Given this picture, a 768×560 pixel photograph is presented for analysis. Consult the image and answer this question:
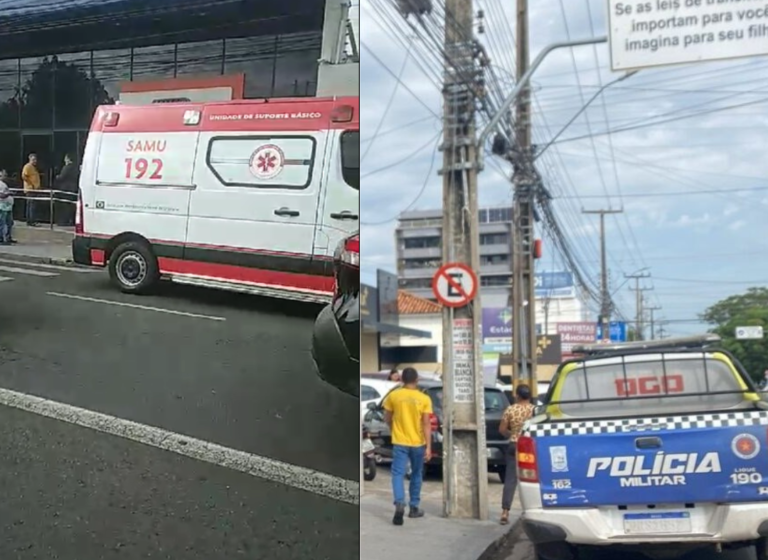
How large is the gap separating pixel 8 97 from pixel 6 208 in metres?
0.24

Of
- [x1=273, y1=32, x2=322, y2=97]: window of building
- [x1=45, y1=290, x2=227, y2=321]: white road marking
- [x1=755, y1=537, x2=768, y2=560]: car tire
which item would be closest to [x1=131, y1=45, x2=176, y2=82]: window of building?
[x1=273, y1=32, x2=322, y2=97]: window of building

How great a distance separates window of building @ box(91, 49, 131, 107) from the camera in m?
1.67

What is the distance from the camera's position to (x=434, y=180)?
4.77 ft

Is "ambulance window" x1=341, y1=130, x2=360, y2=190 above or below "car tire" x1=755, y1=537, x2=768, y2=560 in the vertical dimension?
above

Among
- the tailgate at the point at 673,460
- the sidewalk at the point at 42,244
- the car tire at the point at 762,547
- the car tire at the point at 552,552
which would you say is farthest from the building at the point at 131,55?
the car tire at the point at 762,547

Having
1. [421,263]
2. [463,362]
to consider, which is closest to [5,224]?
[421,263]

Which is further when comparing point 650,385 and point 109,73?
point 109,73

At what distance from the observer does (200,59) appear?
1636 mm

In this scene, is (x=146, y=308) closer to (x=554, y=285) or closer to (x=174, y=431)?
(x=174, y=431)

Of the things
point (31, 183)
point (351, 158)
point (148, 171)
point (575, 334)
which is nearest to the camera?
point (575, 334)

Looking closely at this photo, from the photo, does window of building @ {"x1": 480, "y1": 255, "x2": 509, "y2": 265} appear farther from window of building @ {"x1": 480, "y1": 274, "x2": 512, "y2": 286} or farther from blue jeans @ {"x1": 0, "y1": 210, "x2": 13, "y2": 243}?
blue jeans @ {"x1": 0, "y1": 210, "x2": 13, "y2": 243}

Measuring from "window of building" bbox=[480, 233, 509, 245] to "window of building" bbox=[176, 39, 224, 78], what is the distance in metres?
0.64

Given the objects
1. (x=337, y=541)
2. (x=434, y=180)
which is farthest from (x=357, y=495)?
(x=434, y=180)

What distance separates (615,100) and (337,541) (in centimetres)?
96
